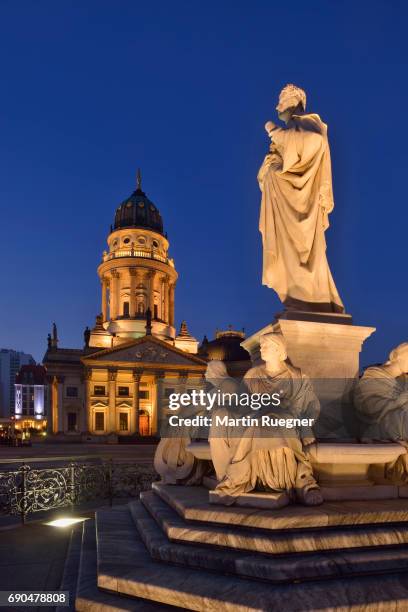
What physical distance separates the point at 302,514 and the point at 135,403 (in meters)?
68.4

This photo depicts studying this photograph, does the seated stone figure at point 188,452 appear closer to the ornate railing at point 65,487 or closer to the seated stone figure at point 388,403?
the seated stone figure at point 388,403

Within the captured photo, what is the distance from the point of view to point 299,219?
662cm

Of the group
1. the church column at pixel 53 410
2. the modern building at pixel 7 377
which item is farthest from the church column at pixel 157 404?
the modern building at pixel 7 377

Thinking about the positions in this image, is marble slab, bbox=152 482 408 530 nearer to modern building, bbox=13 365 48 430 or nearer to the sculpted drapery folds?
the sculpted drapery folds

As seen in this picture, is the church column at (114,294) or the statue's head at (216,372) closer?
the statue's head at (216,372)

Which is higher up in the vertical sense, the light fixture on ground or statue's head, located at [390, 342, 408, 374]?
statue's head, located at [390, 342, 408, 374]

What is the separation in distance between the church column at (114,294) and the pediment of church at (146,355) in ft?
38.9

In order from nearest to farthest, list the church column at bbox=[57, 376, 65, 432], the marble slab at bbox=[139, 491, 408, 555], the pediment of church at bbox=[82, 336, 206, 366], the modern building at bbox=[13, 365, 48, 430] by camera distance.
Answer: the marble slab at bbox=[139, 491, 408, 555] < the church column at bbox=[57, 376, 65, 432] < the pediment of church at bbox=[82, 336, 206, 366] < the modern building at bbox=[13, 365, 48, 430]

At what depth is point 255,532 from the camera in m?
4.01

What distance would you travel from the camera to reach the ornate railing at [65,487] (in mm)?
10133

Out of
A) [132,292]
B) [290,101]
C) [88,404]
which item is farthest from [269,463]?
[132,292]

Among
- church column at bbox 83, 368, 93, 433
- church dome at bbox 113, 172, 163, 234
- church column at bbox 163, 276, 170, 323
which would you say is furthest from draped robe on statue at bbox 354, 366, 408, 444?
church dome at bbox 113, 172, 163, 234

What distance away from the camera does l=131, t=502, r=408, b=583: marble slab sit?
143 inches

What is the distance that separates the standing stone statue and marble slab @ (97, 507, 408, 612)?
3499 mm
